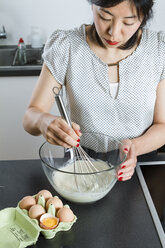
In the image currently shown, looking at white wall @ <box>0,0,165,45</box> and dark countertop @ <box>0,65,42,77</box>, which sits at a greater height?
white wall @ <box>0,0,165,45</box>

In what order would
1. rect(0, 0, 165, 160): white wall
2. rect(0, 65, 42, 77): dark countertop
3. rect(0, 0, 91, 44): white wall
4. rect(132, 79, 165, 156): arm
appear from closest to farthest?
rect(132, 79, 165, 156): arm → rect(0, 65, 42, 77): dark countertop → rect(0, 0, 165, 160): white wall → rect(0, 0, 91, 44): white wall

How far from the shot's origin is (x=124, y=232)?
97 cm

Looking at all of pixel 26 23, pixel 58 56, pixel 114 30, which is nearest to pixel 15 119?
pixel 26 23

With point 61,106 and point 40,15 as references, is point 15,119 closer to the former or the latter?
point 40,15

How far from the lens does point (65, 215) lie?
0.95 m

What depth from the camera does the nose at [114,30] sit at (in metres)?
1.12

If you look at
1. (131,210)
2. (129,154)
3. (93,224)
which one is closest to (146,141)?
(129,154)

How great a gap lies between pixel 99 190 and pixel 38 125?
0.32 m

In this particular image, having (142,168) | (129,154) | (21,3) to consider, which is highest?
(21,3)

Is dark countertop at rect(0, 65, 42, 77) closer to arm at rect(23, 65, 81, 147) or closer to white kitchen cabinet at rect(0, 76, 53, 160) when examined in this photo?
white kitchen cabinet at rect(0, 76, 53, 160)

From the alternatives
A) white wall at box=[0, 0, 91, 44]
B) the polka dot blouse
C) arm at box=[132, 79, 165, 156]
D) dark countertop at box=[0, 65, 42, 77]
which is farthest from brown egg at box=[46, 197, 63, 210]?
white wall at box=[0, 0, 91, 44]

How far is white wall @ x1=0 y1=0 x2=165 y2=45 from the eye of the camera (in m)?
2.54

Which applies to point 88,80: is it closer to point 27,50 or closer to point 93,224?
point 93,224

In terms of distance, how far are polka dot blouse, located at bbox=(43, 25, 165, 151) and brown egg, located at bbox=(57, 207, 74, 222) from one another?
1.80 ft
